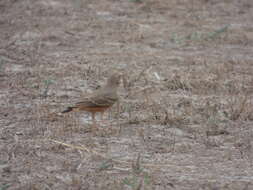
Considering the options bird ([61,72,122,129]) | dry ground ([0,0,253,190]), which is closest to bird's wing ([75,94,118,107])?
bird ([61,72,122,129])

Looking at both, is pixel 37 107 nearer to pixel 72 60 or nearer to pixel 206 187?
pixel 72 60

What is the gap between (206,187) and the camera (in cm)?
610

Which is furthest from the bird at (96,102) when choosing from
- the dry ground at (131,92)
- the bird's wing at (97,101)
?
the dry ground at (131,92)

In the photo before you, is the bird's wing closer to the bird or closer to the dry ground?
the bird

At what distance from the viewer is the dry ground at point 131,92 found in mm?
6497

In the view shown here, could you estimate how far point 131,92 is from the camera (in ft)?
31.5

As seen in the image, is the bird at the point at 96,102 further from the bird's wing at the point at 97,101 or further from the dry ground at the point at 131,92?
the dry ground at the point at 131,92

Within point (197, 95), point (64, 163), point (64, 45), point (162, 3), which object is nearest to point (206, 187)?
point (64, 163)

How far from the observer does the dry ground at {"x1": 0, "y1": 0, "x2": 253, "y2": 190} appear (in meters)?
6.50

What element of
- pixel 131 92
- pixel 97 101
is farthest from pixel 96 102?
pixel 131 92

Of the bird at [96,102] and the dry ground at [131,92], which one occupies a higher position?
the bird at [96,102]

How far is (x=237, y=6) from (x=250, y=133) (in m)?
8.23

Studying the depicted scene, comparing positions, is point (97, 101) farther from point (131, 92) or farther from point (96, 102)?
point (131, 92)

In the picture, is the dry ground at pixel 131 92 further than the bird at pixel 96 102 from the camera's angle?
No
